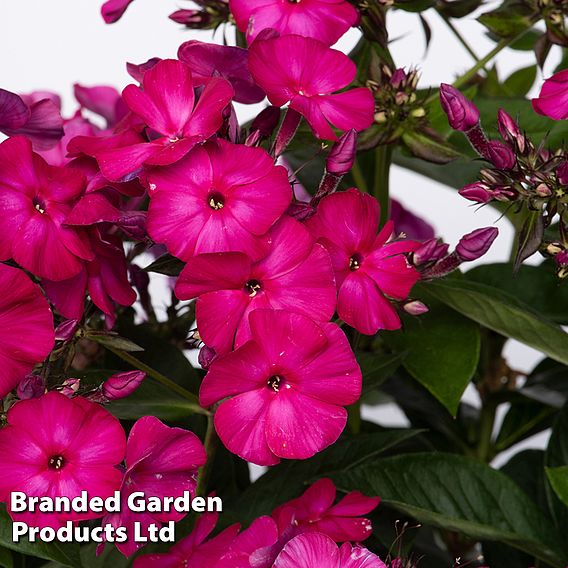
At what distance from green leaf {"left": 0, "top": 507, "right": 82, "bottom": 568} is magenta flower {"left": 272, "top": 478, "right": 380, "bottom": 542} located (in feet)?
0.38

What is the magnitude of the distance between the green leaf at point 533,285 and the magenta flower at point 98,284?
1.18 ft

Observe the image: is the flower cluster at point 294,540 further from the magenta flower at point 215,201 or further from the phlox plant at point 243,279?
the magenta flower at point 215,201

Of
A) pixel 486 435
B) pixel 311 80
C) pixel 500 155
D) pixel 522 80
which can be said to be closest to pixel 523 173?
pixel 500 155

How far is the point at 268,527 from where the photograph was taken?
1.77 ft

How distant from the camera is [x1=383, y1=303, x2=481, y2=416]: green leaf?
29.0 inches

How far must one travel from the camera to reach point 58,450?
1.75 ft

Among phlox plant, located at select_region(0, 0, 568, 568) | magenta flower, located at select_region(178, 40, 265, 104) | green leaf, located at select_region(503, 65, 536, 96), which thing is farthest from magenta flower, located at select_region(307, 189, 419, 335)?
green leaf, located at select_region(503, 65, 536, 96)

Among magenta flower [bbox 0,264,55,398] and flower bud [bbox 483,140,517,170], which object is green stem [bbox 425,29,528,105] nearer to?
flower bud [bbox 483,140,517,170]

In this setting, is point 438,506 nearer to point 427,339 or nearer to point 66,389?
point 427,339

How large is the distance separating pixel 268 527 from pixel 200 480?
0.15 meters

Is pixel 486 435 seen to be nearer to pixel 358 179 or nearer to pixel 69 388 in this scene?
pixel 358 179

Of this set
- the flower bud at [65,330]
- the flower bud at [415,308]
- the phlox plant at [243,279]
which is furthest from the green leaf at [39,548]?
the flower bud at [415,308]

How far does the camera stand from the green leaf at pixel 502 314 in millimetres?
692

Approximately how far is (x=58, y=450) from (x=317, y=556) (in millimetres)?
141
